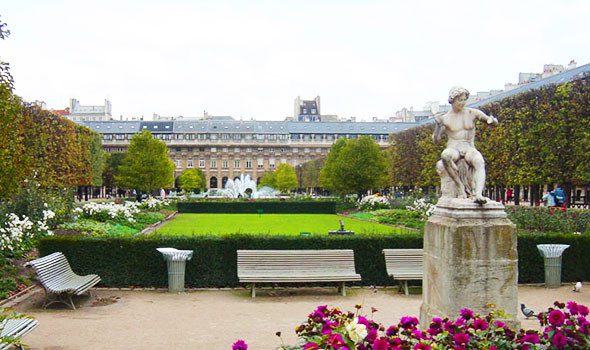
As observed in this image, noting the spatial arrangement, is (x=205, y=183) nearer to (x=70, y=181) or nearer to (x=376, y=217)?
(x=70, y=181)

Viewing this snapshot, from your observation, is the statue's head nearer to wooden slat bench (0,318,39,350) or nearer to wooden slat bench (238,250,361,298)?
wooden slat bench (238,250,361,298)

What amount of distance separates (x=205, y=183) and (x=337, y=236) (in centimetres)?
7891

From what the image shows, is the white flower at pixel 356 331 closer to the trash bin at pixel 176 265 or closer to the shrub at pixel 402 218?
the trash bin at pixel 176 265

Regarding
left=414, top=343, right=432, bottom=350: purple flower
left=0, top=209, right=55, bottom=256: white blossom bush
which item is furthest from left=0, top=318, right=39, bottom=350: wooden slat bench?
left=0, top=209, right=55, bottom=256: white blossom bush

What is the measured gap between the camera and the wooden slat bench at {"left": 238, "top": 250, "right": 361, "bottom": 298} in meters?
9.39

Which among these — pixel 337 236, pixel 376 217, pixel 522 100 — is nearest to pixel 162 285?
pixel 337 236

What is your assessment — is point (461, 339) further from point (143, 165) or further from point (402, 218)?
point (143, 165)

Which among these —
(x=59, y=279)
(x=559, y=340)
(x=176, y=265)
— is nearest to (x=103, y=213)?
(x=176, y=265)

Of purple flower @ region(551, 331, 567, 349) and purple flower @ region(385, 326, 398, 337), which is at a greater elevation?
purple flower @ region(385, 326, 398, 337)

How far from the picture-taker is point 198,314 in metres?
8.08

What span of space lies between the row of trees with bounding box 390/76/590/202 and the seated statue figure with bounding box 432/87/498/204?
17775 millimetres

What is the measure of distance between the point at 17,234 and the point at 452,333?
960 cm

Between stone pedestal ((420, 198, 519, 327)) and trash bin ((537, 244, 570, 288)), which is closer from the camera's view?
stone pedestal ((420, 198, 519, 327))

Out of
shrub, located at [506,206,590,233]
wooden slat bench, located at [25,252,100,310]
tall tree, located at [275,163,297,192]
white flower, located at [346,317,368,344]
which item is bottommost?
wooden slat bench, located at [25,252,100,310]
